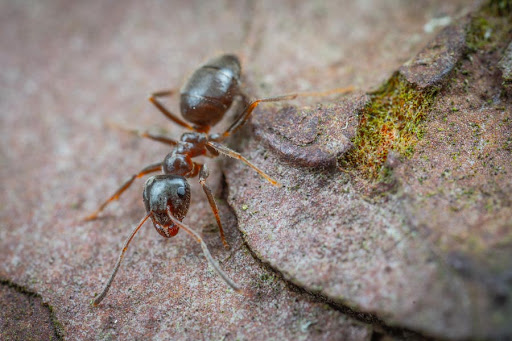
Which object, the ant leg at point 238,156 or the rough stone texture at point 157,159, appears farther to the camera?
the ant leg at point 238,156

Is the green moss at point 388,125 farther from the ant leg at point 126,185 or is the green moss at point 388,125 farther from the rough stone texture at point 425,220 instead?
the ant leg at point 126,185

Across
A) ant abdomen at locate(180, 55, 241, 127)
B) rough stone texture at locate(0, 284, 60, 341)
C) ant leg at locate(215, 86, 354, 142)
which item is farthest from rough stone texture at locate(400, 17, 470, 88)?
rough stone texture at locate(0, 284, 60, 341)

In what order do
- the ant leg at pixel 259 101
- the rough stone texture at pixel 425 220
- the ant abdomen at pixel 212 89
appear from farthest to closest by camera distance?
the ant abdomen at pixel 212 89 → the ant leg at pixel 259 101 → the rough stone texture at pixel 425 220

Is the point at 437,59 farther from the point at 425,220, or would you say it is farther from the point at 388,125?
the point at 425,220

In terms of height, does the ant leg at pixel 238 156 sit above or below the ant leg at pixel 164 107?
above

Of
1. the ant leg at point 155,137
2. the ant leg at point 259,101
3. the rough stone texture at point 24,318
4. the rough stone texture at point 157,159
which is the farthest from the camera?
the ant leg at point 155,137

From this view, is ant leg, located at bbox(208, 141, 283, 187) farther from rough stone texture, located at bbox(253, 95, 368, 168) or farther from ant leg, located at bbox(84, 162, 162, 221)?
ant leg, located at bbox(84, 162, 162, 221)

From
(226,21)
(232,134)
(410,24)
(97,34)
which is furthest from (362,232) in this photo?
(97,34)

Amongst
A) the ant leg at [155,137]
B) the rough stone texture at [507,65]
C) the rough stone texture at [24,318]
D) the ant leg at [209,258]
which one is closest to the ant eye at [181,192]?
the ant leg at [209,258]
